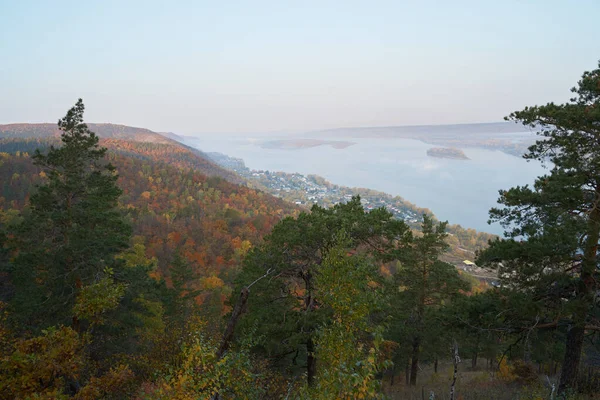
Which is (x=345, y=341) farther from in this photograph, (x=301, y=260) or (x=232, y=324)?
(x=301, y=260)

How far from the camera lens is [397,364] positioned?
23.7m

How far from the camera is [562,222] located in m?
8.66

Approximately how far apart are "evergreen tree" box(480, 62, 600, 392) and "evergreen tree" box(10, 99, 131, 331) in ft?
49.6

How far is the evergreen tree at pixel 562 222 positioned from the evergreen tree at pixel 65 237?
49.6ft

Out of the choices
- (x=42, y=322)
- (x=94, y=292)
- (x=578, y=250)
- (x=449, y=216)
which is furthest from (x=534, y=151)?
(x=449, y=216)

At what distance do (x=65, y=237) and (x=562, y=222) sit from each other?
62.0ft

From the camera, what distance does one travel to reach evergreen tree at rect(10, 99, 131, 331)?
15273 mm

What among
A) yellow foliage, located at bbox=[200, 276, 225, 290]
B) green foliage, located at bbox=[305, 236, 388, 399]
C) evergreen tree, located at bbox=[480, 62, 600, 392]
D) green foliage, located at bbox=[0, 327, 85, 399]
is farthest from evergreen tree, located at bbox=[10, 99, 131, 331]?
yellow foliage, located at bbox=[200, 276, 225, 290]

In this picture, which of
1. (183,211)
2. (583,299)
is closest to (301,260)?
(583,299)

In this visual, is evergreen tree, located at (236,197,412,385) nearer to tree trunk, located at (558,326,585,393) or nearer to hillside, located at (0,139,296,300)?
tree trunk, located at (558,326,585,393)

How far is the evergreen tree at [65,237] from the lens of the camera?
15.3 meters

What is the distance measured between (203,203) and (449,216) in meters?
131

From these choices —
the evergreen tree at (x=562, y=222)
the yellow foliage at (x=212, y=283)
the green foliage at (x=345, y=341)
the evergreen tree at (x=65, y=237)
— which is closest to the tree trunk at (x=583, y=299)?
the evergreen tree at (x=562, y=222)

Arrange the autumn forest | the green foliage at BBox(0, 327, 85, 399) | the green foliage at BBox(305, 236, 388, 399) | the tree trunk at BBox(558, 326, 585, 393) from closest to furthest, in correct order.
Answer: the green foliage at BBox(305, 236, 388, 399) < the green foliage at BBox(0, 327, 85, 399) < the autumn forest < the tree trunk at BBox(558, 326, 585, 393)
